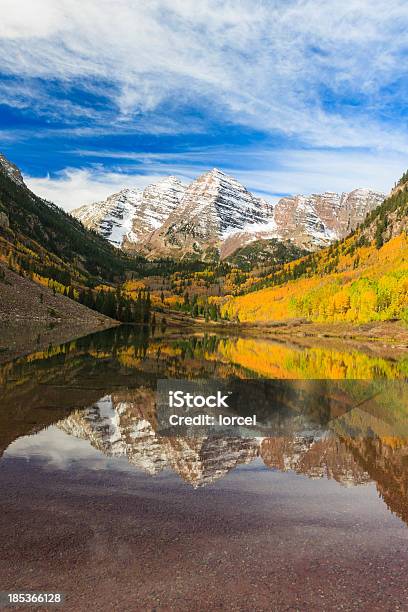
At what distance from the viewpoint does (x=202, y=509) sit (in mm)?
12539

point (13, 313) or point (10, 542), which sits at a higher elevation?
point (13, 313)

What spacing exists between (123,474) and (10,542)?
206 inches

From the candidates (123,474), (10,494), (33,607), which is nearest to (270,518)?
(123,474)

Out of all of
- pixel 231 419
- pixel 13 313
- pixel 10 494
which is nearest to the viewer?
pixel 10 494

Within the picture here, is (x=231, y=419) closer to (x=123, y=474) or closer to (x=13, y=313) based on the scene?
(x=123, y=474)

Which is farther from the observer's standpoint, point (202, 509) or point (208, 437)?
point (208, 437)

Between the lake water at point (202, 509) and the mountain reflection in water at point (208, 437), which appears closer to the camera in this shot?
the lake water at point (202, 509)

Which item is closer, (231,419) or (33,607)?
(33,607)

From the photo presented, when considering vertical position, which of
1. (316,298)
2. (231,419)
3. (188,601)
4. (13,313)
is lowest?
(188,601)

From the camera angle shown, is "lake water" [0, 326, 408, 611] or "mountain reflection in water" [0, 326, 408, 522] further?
"mountain reflection in water" [0, 326, 408, 522]

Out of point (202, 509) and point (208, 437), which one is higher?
point (208, 437)

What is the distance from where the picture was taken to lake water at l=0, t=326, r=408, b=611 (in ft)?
28.9

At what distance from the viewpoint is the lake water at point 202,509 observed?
8.80m

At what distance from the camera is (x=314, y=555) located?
399 inches
